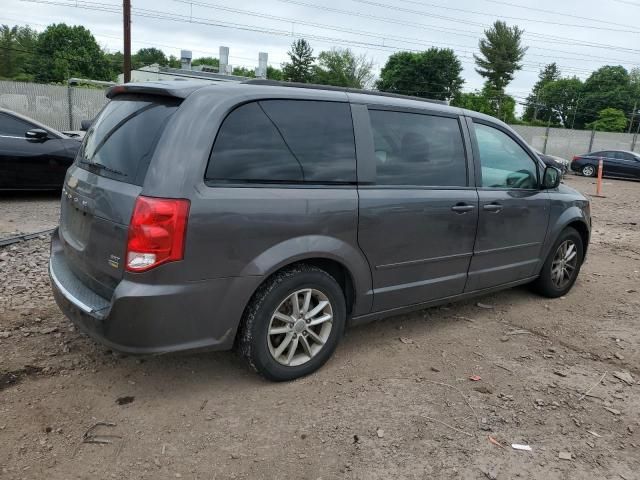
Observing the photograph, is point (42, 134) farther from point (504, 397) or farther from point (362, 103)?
point (504, 397)

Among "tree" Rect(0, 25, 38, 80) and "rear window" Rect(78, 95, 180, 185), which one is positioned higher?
"tree" Rect(0, 25, 38, 80)

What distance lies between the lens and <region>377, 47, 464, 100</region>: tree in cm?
7306

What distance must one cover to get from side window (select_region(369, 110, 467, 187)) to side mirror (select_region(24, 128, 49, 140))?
21.7ft

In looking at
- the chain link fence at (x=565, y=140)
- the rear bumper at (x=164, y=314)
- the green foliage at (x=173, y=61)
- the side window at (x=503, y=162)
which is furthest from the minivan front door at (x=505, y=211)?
the green foliage at (x=173, y=61)

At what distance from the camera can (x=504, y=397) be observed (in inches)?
129

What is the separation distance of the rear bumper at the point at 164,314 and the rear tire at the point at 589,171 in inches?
1019

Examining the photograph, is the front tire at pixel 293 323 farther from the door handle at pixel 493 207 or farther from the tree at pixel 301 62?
the tree at pixel 301 62

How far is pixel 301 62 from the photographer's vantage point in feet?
268

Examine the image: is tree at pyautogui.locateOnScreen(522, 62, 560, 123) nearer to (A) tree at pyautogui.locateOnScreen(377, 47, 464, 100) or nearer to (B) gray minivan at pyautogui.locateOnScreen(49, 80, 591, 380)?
(A) tree at pyautogui.locateOnScreen(377, 47, 464, 100)

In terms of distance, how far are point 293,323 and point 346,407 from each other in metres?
0.58

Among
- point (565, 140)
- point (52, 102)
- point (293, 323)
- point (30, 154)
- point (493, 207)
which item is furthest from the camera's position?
point (565, 140)

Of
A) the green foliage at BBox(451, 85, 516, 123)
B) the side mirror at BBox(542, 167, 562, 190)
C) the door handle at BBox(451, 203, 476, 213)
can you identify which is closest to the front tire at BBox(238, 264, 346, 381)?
the door handle at BBox(451, 203, 476, 213)

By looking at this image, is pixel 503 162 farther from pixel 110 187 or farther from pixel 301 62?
pixel 301 62

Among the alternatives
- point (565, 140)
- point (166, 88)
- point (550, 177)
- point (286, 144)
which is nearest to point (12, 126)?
point (166, 88)
